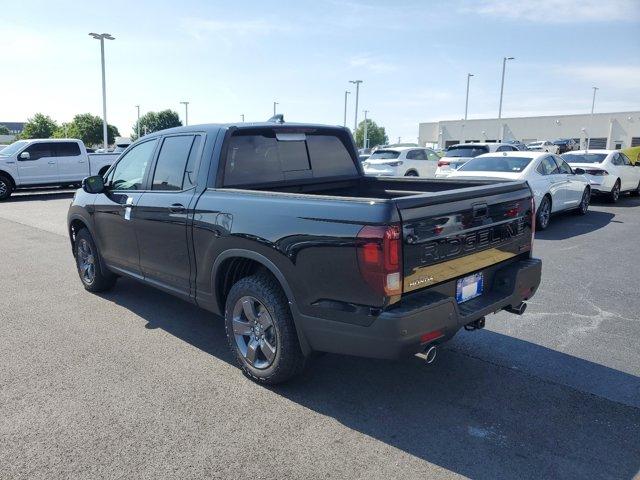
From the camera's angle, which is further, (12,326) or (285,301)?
(12,326)

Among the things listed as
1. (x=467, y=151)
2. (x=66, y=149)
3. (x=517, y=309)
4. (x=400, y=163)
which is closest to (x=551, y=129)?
(x=400, y=163)

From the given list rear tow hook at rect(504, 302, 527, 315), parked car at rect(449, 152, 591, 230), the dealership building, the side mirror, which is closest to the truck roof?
the side mirror

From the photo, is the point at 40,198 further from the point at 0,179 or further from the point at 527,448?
the point at 527,448

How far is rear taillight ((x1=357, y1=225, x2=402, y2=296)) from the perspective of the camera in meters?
2.79

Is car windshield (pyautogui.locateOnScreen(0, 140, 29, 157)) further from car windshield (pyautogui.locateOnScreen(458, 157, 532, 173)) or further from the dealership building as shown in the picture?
the dealership building

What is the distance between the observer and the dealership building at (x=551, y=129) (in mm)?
63406

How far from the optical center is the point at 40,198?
18062mm

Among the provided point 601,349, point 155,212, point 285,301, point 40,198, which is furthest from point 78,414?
point 40,198

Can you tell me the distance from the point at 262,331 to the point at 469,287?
4.82 feet

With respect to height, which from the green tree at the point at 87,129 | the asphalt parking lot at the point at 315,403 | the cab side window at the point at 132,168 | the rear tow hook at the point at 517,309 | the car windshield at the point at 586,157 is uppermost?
the green tree at the point at 87,129

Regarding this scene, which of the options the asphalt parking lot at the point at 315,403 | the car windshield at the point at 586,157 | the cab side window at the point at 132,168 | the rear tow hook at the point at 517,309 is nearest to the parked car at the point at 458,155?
the car windshield at the point at 586,157

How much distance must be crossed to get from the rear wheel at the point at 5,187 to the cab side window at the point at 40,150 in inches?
43.5

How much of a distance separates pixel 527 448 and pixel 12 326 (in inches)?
182

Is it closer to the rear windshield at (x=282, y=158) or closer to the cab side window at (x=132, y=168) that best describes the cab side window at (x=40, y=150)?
the cab side window at (x=132, y=168)
